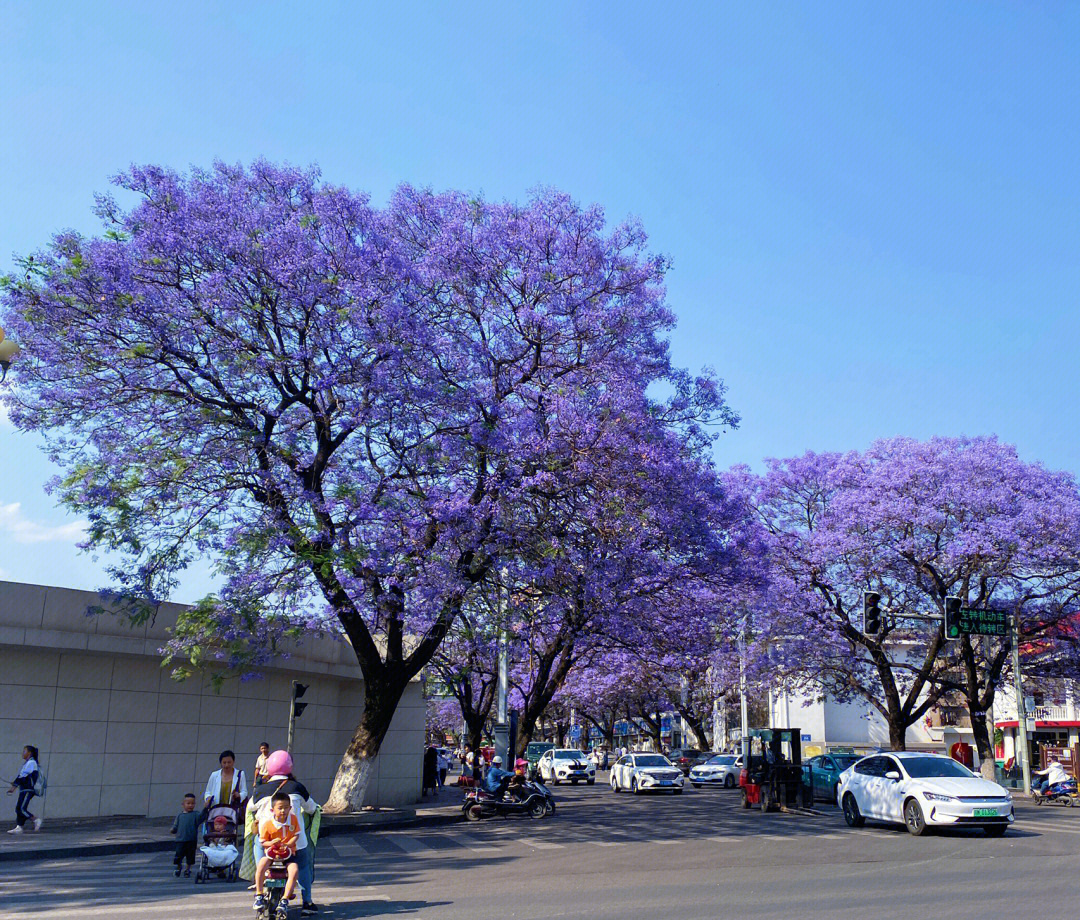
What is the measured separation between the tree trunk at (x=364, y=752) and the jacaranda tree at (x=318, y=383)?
0.13m

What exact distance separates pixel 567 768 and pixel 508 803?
81.4 ft

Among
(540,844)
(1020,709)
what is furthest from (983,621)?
(540,844)

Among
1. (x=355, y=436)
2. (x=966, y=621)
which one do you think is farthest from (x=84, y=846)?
(x=966, y=621)

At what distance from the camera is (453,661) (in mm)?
35594

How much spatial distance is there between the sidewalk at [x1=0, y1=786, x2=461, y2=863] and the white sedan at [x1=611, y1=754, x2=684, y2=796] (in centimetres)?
1205

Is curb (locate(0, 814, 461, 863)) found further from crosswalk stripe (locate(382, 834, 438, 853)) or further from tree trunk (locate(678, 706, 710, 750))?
tree trunk (locate(678, 706, 710, 750))

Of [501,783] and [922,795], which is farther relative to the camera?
[501,783]

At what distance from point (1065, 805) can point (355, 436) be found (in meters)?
20.9

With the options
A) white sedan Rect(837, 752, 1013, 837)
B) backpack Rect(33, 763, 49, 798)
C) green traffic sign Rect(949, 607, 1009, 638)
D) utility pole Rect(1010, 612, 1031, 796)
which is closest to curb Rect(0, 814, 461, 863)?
backpack Rect(33, 763, 49, 798)

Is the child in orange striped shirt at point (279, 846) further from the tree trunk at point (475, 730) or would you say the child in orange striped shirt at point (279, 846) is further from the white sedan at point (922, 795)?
the tree trunk at point (475, 730)

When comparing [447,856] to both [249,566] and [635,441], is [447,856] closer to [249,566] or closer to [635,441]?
[249,566]

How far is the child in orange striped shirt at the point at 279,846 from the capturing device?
9047 mm

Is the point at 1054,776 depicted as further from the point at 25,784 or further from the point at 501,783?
the point at 25,784

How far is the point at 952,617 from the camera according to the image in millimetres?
25281
